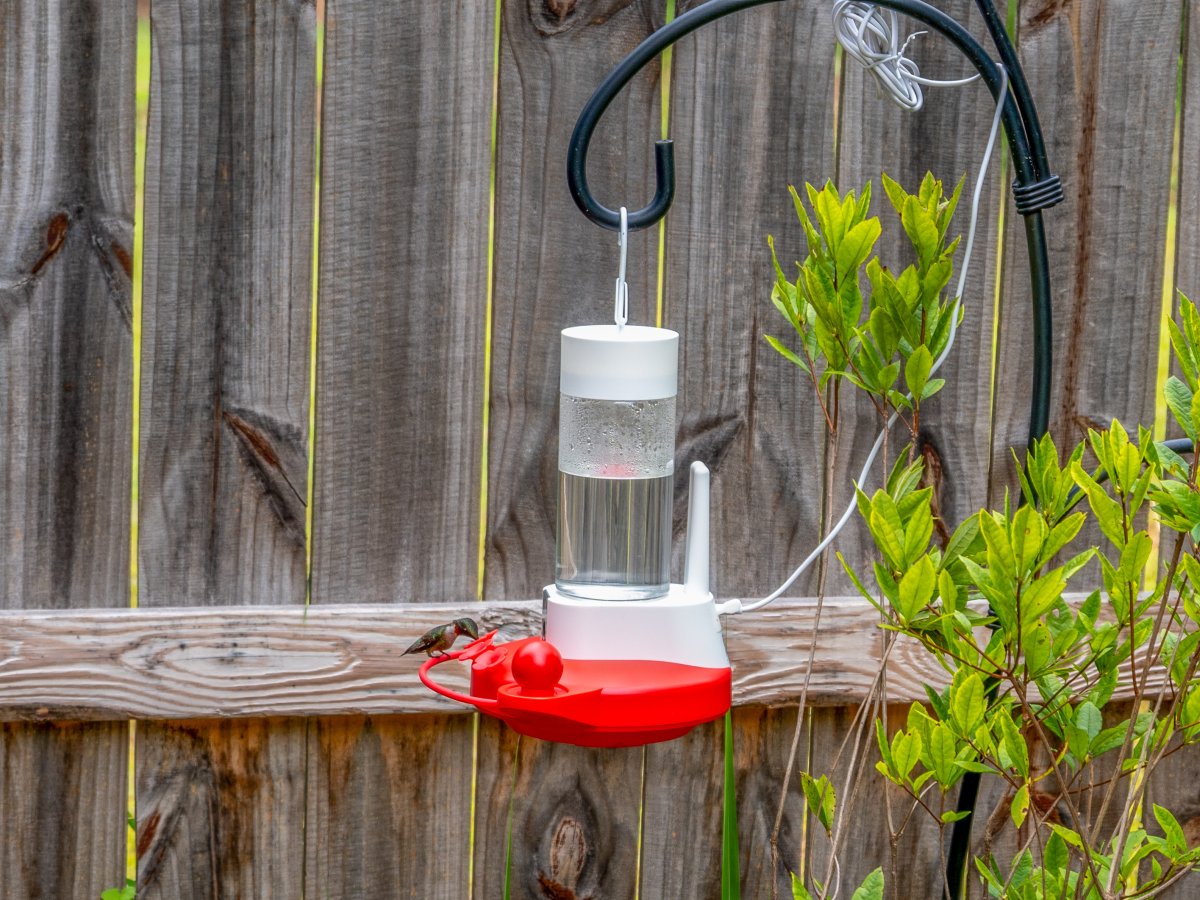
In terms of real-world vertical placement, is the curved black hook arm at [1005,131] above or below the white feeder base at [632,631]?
above

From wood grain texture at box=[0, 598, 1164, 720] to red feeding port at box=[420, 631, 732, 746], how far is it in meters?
0.47

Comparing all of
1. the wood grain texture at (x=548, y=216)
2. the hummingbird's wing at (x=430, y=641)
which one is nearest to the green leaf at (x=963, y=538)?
the hummingbird's wing at (x=430, y=641)

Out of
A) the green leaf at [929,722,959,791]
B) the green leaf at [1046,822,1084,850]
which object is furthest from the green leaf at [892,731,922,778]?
the green leaf at [1046,822,1084,850]

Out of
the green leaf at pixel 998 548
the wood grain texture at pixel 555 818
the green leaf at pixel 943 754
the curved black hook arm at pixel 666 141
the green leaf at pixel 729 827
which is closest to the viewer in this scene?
the green leaf at pixel 998 548

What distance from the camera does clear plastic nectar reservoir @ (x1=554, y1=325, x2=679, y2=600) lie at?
109 cm

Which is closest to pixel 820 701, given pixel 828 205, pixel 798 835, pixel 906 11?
pixel 798 835

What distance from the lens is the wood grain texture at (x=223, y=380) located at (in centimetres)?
147

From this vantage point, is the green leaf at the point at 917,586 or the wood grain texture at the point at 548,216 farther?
the wood grain texture at the point at 548,216

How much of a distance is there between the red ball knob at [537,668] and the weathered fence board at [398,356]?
58 centimetres

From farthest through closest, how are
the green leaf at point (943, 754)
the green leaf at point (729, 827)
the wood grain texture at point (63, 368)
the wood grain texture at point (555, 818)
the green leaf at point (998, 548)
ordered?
the wood grain texture at point (555, 818)
the wood grain texture at point (63, 368)
the green leaf at point (729, 827)
the green leaf at point (943, 754)
the green leaf at point (998, 548)

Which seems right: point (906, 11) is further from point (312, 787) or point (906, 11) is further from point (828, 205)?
point (312, 787)

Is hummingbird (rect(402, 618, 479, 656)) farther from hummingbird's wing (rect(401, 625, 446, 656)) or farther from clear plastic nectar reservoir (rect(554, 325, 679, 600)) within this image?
clear plastic nectar reservoir (rect(554, 325, 679, 600))

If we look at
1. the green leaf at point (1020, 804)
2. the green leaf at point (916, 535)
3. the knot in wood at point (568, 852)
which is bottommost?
the knot in wood at point (568, 852)

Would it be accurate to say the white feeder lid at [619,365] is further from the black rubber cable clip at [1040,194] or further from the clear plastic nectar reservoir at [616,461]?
the black rubber cable clip at [1040,194]
